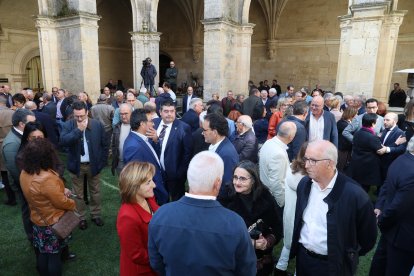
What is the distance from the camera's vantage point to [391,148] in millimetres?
4543

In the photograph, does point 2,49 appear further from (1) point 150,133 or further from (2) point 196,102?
(1) point 150,133

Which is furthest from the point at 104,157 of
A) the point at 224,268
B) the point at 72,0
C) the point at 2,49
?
the point at 2,49

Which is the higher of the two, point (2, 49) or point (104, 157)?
point (2, 49)

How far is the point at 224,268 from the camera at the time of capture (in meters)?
1.53

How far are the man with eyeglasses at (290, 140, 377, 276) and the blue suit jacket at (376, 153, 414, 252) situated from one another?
0.48 m

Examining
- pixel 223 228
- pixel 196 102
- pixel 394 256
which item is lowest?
pixel 394 256

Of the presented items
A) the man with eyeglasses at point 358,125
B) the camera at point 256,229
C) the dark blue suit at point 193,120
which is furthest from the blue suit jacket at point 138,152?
the man with eyeglasses at point 358,125

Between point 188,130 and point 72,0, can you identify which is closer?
point 188,130

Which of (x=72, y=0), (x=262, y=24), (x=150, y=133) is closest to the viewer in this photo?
(x=150, y=133)

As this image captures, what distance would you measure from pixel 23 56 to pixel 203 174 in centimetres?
1661

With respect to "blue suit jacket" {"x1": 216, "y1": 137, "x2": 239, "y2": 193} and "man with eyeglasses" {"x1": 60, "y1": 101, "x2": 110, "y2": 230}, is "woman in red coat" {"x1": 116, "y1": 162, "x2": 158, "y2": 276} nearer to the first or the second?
"blue suit jacket" {"x1": 216, "y1": 137, "x2": 239, "y2": 193}

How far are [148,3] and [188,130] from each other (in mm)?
9716

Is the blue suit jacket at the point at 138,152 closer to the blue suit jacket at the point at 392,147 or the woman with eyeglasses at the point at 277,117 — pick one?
the woman with eyeglasses at the point at 277,117

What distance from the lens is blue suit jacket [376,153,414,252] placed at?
7.79 ft
